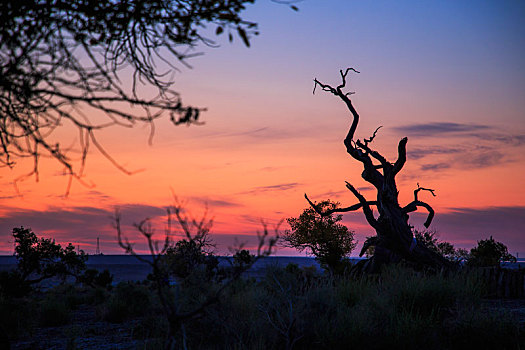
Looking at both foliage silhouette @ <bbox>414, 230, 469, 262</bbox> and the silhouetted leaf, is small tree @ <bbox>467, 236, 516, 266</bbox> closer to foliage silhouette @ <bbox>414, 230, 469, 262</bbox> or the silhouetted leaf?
foliage silhouette @ <bbox>414, 230, 469, 262</bbox>

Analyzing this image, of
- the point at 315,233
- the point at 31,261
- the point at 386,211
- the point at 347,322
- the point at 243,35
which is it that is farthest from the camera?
the point at 315,233

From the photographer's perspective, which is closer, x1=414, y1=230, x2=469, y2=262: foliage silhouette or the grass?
the grass

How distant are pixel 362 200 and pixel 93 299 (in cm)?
1375

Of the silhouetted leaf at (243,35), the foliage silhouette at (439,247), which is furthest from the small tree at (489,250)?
the silhouetted leaf at (243,35)

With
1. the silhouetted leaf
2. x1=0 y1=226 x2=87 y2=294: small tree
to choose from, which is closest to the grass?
the silhouetted leaf

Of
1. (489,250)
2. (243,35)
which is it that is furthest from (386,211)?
(489,250)

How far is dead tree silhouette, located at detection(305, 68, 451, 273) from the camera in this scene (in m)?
20.8

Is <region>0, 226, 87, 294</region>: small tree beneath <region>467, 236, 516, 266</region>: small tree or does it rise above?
beneath

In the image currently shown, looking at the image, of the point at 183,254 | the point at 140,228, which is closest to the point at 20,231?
the point at 183,254

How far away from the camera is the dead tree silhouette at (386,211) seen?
2075 centimetres

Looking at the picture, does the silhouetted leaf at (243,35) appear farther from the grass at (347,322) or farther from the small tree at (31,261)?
the small tree at (31,261)

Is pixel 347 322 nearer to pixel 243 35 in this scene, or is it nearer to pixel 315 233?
pixel 243 35

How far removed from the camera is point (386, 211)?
21.5 meters

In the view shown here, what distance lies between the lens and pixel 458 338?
376 inches
